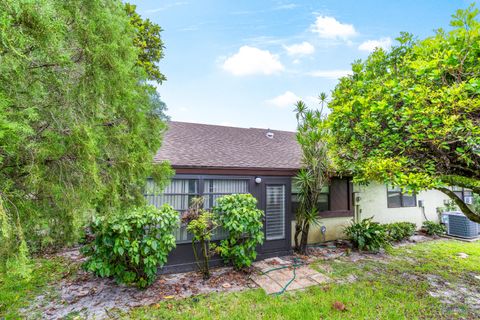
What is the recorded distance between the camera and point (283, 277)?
555 cm

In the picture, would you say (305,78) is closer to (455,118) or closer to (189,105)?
(189,105)

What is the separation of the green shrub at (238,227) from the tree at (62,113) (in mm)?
3245

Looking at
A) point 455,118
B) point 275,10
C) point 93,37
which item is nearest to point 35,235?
point 93,37

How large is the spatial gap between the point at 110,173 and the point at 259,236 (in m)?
4.13

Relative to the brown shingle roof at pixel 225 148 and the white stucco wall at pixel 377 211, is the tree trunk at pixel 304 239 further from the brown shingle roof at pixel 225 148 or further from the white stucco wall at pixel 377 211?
the brown shingle roof at pixel 225 148

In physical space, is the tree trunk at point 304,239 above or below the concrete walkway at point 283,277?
above

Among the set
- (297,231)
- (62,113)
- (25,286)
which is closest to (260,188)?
(297,231)

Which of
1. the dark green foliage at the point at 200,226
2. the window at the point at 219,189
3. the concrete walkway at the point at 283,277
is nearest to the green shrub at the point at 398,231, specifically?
the concrete walkway at the point at 283,277

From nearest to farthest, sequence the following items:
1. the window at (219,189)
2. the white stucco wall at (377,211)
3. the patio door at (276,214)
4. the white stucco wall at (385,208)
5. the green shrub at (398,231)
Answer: the window at (219,189) < the patio door at (276,214) < the white stucco wall at (377,211) < the green shrub at (398,231) < the white stucco wall at (385,208)

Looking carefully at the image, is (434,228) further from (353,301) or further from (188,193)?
(188,193)

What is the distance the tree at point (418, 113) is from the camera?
3.52m

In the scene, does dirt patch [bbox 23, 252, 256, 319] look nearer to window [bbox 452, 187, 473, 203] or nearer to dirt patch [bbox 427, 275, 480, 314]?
dirt patch [bbox 427, 275, 480, 314]

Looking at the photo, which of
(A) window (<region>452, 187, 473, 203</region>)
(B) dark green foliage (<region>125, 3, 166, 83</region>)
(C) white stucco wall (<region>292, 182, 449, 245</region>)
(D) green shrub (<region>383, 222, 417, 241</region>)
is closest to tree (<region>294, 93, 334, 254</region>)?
(C) white stucco wall (<region>292, 182, 449, 245</region>)

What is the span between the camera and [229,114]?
63.8 ft
